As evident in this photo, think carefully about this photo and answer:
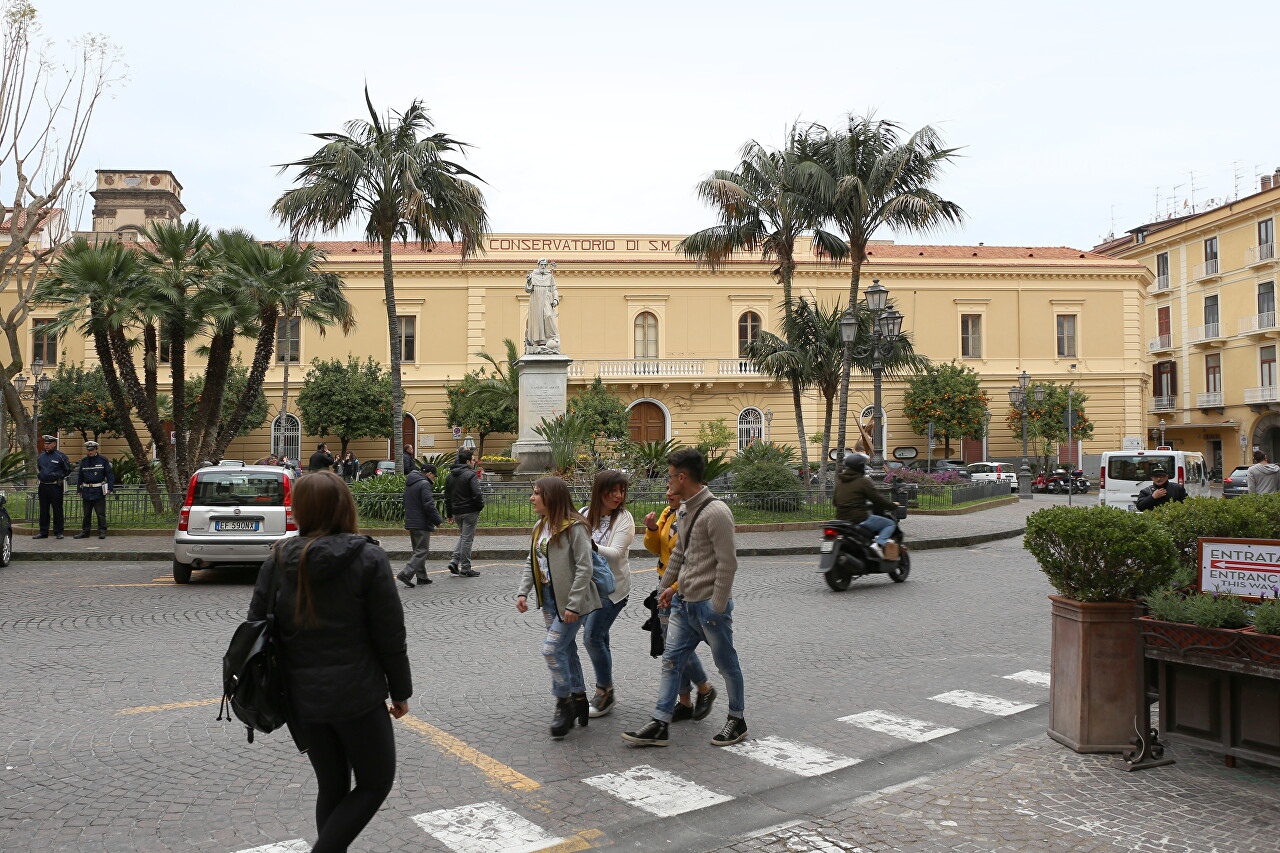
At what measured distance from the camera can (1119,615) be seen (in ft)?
16.7

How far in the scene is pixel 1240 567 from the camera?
4.79m

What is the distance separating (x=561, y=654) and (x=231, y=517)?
7749 mm

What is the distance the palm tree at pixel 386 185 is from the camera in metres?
20.2

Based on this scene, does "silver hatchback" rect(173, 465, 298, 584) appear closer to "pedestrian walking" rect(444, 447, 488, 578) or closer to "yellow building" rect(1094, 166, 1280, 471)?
"pedestrian walking" rect(444, 447, 488, 578)

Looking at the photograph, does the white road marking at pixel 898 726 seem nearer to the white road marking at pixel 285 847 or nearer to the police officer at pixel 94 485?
the white road marking at pixel 285 847


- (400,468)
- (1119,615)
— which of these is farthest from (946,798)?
(400,468)

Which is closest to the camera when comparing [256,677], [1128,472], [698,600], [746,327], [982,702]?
[256,677]

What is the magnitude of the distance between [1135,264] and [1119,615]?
4669 centimetres

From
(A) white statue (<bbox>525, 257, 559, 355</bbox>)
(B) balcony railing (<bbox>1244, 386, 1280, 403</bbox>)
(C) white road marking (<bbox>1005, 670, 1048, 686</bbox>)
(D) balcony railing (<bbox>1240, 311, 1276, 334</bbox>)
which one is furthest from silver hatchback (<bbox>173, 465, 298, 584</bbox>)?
(D) balcony railing (<bbox>1240, 311, 1276, 334</bbox>)

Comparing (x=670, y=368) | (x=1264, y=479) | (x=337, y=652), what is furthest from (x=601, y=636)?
(x=670, y=368)

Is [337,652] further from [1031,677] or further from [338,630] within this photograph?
[1031,677]

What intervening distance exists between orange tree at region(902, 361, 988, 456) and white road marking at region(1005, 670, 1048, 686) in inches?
1430

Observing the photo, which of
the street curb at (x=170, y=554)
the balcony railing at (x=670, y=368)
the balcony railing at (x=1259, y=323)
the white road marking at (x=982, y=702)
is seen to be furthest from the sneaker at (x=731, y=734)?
the balcony railing at (x=1259, y=323)

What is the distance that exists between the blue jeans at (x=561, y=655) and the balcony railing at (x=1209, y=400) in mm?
50797
